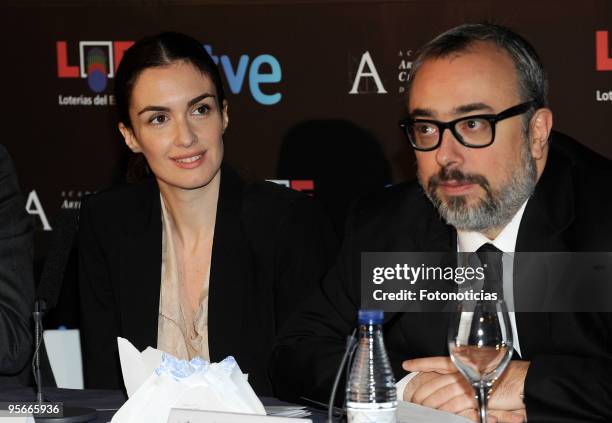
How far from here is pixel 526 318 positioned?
8.75ft

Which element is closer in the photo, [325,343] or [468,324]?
[468,324]

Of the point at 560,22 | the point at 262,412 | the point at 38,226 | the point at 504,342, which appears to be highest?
the point at 560,22

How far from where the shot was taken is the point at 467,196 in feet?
8.79

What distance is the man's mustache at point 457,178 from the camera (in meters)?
2.66

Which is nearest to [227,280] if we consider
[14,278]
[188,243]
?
[188,243]

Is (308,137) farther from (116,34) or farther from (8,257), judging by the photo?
(8,257)

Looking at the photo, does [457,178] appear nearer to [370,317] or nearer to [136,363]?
[370,317]

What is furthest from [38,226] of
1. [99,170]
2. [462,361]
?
[462,361]

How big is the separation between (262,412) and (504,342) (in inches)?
20.3

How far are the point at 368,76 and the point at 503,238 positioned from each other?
1.70 metres

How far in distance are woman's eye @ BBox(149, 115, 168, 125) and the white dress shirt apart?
1.13 m

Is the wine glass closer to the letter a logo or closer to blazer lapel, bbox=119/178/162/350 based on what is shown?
blazer lapel, bbox=119/178/162/350

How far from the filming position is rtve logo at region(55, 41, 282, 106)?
Answer: 4387 mm

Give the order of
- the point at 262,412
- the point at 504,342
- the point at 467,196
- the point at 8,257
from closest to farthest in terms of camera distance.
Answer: the point at 504,342 → the point at 262,412 → the point at 467,196 → the point at 8,257
